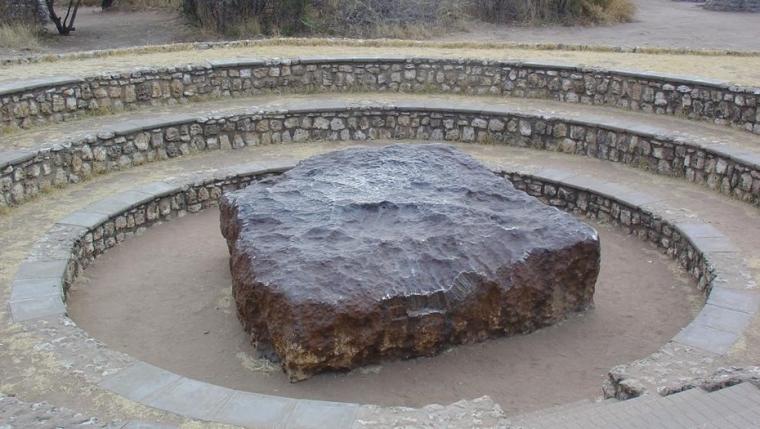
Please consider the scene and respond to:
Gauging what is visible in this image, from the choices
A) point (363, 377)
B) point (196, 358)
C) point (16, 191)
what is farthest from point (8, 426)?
point (16, 191)

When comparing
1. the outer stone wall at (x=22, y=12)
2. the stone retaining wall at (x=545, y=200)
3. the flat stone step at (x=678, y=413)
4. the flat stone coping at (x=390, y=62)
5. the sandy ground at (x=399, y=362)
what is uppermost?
the outer stone wall at (x=22, y=12)

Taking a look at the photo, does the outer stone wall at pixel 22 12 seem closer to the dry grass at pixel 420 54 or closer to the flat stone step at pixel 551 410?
the dry grass at pixel 420 54

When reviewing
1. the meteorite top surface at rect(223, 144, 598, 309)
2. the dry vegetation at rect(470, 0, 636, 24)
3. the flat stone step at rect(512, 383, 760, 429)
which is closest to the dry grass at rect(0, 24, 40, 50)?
the dry vegetation at rect(470, 0, 636, 24)

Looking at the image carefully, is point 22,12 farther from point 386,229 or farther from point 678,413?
point 678,413

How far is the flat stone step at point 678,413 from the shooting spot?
3.59 meters

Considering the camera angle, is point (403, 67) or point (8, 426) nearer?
point (8, 426)

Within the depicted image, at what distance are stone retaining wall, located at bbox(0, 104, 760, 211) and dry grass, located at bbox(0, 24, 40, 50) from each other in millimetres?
9060

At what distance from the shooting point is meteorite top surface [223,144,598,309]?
543 centimetres

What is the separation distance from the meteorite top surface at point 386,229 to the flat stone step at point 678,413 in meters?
1.76

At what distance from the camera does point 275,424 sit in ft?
13.8

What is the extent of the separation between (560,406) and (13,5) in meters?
19.2

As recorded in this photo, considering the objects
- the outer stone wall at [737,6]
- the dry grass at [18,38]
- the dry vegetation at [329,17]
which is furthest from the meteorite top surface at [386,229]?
the outer stone wall at [737,6]

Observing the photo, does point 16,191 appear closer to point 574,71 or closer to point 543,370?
point 543,370

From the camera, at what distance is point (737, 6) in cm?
2595
